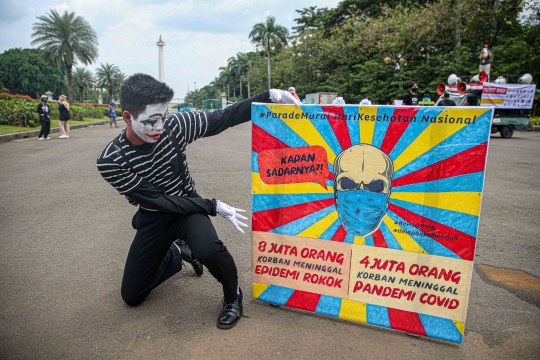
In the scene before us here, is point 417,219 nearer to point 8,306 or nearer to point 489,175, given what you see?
point 8,306

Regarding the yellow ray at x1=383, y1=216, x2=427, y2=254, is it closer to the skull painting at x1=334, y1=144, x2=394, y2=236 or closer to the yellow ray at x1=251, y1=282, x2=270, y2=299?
the skull painting at x1=334, y1=144, x2=394, y2=236

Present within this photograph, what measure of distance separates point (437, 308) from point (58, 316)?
2.54m

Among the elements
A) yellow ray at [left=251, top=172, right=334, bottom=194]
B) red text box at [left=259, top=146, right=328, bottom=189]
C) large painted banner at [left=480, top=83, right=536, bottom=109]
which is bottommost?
yellow ray at [left=251, top=172, right=334, bottom=194]

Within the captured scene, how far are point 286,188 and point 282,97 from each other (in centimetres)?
64

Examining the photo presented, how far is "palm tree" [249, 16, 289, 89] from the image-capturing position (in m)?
54.7

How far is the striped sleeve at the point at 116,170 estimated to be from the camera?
7.84ft

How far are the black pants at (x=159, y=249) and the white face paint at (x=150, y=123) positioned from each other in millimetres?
572

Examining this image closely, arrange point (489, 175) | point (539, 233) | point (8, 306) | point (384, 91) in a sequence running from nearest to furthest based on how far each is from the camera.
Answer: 1. point (8, 306)
2. point (539, 233)
3. point (489, 175)
4. point (384, 91)

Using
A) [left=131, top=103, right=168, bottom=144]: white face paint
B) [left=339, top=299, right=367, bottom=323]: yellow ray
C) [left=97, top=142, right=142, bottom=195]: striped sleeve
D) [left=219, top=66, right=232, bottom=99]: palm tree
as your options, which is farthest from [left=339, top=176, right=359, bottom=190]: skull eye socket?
[left=219, top=66, right=232, bottom=99]: palm tree

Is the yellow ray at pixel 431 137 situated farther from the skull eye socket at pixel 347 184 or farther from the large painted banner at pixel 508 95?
the large painted banner at pixel 508 95

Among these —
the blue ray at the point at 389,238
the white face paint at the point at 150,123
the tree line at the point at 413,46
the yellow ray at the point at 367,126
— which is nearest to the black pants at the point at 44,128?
the white face paint at the point at 150,123

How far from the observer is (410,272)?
2264mm

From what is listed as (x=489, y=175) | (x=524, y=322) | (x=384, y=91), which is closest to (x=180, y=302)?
(x=524, y=322)

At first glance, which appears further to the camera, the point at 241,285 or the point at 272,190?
the point at 241,285
